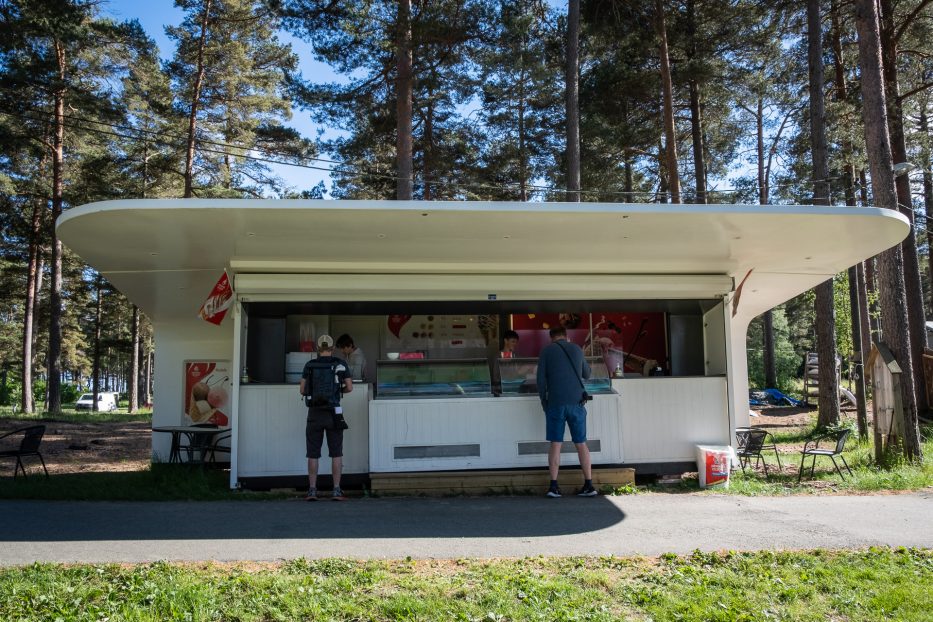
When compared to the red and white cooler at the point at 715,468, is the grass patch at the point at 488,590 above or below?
below

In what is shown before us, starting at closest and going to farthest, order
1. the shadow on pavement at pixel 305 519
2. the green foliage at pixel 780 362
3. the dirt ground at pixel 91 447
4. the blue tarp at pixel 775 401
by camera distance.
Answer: the shadow on pavement at pixel 305 519 < the dirt ground at pixel 91 447 < the blue tarp at pixel 775 401 < the green foliage at pixel 780 362

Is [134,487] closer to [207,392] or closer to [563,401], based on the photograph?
[207,392]

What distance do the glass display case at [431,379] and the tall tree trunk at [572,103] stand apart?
7503 mm

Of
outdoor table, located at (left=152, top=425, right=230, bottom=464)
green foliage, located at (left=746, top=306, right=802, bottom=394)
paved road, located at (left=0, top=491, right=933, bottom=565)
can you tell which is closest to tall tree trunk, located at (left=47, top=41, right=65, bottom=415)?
outdoor table, located at (left=152, top=425, right=230, bottom=464)

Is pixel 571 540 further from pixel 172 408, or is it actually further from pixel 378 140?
pixel 378 140

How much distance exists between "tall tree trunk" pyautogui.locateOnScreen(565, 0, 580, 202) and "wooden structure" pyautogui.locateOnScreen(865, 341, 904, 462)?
6958 millimetres

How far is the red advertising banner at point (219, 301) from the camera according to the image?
26.8ft

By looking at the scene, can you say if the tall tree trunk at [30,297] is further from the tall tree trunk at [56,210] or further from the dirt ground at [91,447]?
the dirt ground at [91,447]

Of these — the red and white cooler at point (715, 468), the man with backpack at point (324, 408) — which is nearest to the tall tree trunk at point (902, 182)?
the red and white cooler at point (715, 468)

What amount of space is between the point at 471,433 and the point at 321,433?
1.59m

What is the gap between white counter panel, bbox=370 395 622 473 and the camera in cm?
776

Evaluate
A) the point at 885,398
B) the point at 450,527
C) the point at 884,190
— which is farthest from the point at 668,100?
the point at 450,527

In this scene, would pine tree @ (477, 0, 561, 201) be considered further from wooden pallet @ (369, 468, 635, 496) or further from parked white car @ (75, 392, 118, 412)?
parked white car @ (75, 392, 118, 412)

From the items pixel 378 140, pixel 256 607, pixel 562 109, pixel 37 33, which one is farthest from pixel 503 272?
pixel 37 33
